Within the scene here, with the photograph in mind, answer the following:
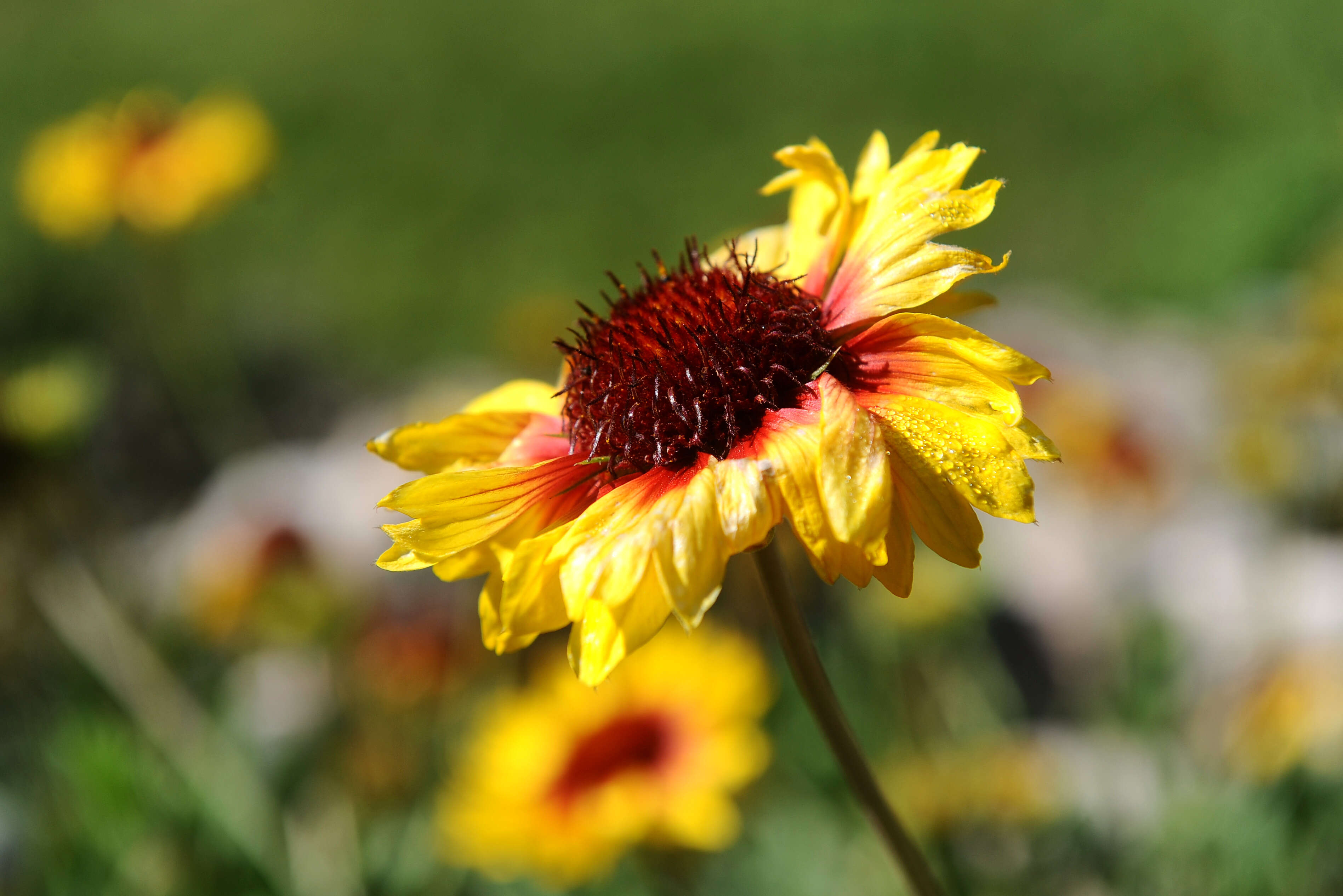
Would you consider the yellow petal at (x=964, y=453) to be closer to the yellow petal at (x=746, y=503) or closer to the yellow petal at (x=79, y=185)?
the yellow petal at (x=746, y=503)

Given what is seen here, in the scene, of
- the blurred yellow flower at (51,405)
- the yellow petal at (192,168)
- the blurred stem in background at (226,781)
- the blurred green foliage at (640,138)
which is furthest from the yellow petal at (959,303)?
the blurred green foliage at (640,138)

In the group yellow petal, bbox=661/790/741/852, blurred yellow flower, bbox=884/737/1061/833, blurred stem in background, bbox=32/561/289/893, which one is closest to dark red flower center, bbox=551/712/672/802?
yellow petal, bbox=661/790/741/852

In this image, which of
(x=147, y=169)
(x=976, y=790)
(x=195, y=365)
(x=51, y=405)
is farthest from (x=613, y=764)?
(x=195, y=365)

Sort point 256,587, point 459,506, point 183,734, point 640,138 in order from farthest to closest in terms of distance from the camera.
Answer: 1. point 640,138
2. point 256,587
3. point 183,734
4. point 459,506

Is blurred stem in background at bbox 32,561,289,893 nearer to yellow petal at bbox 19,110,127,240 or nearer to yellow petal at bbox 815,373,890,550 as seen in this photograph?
yellow petal at bbox 19,110,127,240

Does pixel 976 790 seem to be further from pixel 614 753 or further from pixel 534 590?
pixel 534 590

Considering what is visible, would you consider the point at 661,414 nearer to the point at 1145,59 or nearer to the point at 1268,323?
the point at 1268,323
